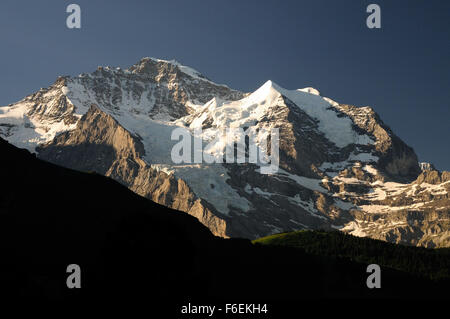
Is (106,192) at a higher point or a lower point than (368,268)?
higher

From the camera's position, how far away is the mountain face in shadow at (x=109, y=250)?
3957 inches

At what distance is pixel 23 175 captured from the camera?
119312 millimetres

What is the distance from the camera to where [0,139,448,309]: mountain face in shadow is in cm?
10050

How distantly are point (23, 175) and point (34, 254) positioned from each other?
23.0 m

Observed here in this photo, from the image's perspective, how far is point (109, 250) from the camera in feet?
353
